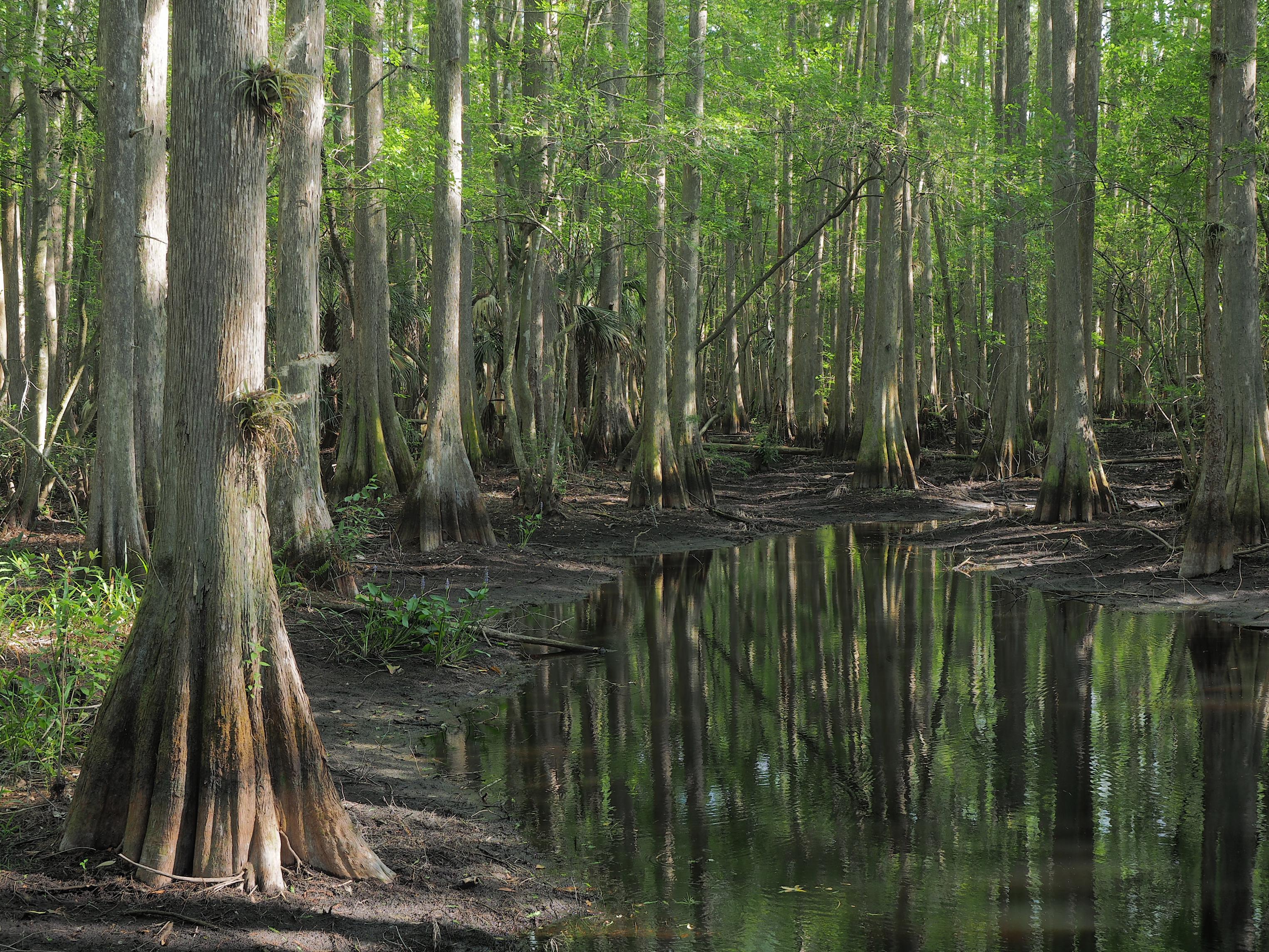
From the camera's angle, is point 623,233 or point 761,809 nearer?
point 761,809

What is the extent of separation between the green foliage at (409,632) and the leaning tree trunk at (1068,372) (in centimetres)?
901

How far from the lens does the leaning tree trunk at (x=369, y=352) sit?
1410 cm

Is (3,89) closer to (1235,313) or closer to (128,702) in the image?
(128,702)

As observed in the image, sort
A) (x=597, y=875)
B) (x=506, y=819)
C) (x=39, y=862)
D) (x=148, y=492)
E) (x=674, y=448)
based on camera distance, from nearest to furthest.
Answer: (x=39, y=862) → (x=597, y=875) → (x=506, y=819) → (x=148, y=492) → (x=674, y=448)

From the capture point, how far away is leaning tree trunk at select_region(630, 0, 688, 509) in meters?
15.7

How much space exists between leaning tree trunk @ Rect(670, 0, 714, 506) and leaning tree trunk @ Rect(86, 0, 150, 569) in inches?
329

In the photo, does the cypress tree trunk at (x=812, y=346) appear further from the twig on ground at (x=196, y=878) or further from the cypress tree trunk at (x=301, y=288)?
the twig on ground at (x=196, y=878)

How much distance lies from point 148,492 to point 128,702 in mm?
6442

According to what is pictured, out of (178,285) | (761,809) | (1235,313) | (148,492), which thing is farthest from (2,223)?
(1235,313)

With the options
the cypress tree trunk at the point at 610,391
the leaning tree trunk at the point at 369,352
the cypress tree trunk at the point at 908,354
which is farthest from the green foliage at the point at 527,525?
the cypress tree trunk at the point at 908,354

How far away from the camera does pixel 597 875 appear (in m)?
4.53

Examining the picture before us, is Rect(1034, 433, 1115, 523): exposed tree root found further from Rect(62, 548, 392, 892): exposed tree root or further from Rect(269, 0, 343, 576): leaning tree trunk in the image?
Rect(62, 548, 392, 892): exposed tree root

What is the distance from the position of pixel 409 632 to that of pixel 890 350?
42.5 feet

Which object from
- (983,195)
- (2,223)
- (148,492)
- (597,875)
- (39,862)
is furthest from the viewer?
(983,195)
